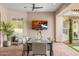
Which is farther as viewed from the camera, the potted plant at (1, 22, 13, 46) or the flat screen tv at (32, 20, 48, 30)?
the flat screen tv at (32, 20, 48, 30)

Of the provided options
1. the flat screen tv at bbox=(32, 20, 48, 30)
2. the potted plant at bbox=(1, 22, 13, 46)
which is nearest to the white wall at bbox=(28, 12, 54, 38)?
the flat screen tv at bbox=(32, 20, 48, 30)

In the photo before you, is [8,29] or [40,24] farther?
[40,24]

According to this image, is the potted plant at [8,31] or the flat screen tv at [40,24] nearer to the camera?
the potted plant at [8,31]

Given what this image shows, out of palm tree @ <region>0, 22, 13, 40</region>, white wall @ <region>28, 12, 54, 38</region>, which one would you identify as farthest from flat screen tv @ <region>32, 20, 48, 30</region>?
palm tree @ <region>0, 22, 13, 40</region>

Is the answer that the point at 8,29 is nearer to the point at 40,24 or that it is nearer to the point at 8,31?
the point at 8,31

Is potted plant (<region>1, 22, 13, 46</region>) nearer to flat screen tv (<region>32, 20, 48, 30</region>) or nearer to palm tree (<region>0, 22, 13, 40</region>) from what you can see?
palm tree (<region>0, 22, 13, 40</region>)

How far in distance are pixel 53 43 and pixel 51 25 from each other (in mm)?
539

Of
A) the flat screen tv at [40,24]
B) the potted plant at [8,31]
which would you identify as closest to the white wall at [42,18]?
the flat screen tv at [40,24]

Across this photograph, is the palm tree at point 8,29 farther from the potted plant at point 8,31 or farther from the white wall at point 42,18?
the white wall at point 42,18

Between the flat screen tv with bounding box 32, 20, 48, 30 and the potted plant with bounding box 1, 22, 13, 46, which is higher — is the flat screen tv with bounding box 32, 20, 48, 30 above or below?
above

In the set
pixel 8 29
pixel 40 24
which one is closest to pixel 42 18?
pixel 40 24

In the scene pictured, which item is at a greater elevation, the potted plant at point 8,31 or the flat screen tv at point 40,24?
the flat screen tv at point 40,24

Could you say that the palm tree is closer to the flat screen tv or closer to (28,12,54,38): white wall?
(28,12,54,38): white wall

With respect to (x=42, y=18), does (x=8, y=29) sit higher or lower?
lower
